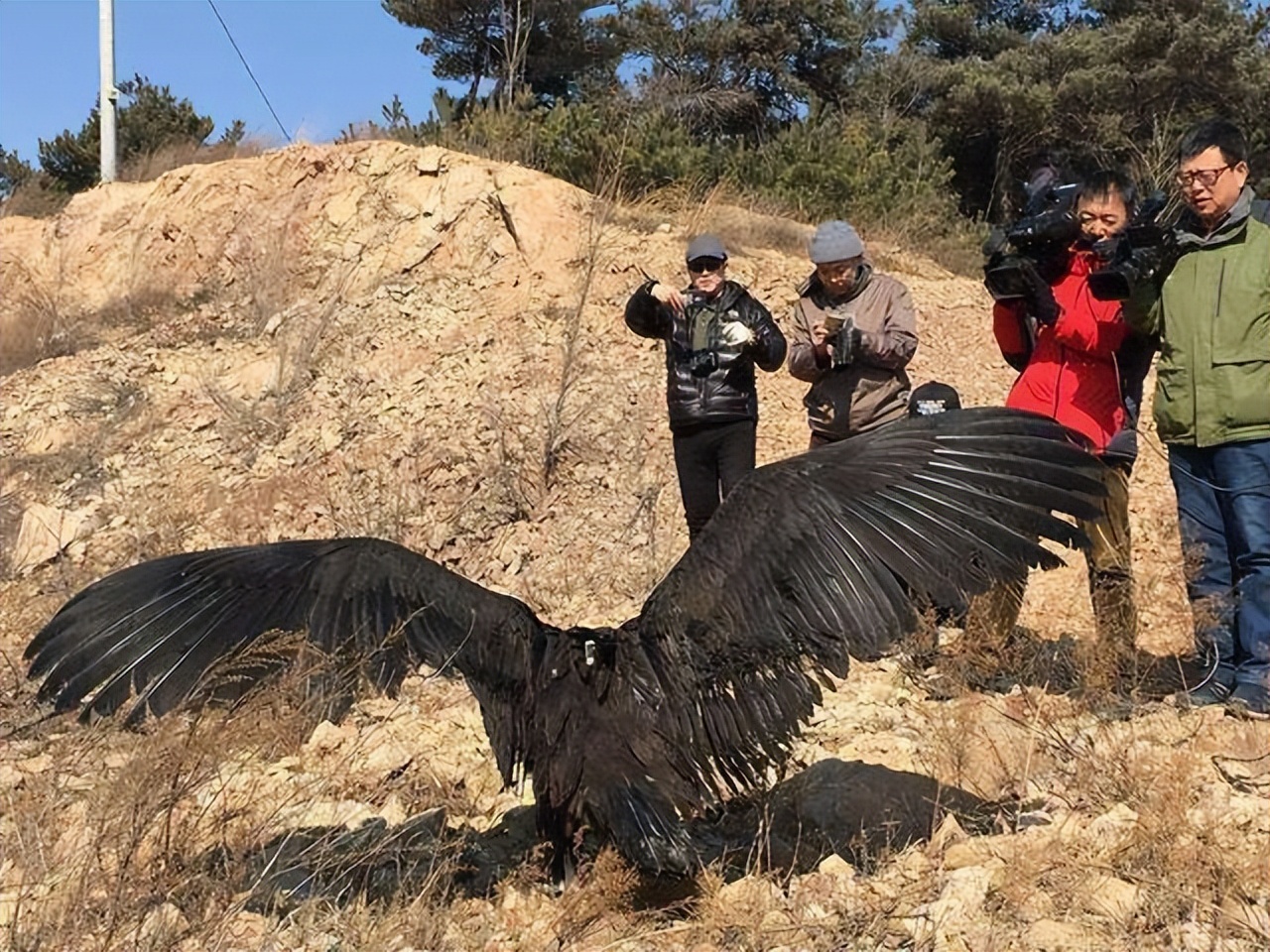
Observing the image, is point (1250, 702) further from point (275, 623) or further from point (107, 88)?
point (107, 88)

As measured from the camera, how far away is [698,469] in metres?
4.94

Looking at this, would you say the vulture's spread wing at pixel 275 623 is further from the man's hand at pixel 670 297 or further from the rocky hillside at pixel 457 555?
the man's hand at pixel 670 297

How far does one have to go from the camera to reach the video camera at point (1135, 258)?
370cm

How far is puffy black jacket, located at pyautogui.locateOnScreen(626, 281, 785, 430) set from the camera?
15.6 ft

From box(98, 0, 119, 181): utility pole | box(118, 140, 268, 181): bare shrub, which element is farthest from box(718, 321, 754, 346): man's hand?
box(98, 0, 119, 181): utility pole

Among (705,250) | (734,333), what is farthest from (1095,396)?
(705,250)

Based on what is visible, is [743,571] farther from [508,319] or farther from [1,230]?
[1,230]

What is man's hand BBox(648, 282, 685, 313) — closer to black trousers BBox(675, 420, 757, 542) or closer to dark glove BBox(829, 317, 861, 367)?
black trousers BBox(675, 420, 757, 542)

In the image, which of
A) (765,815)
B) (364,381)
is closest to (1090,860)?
(765,815)

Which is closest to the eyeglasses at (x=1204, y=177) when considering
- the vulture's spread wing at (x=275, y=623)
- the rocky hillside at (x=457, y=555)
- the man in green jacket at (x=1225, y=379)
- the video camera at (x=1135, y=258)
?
the man in green jacket at (x=1225, y=379)

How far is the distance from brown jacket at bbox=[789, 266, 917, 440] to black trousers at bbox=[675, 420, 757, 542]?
374 mm

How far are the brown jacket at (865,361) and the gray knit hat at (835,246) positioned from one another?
15cm

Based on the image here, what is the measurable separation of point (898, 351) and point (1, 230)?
11933mm

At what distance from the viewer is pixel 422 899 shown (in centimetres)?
322
